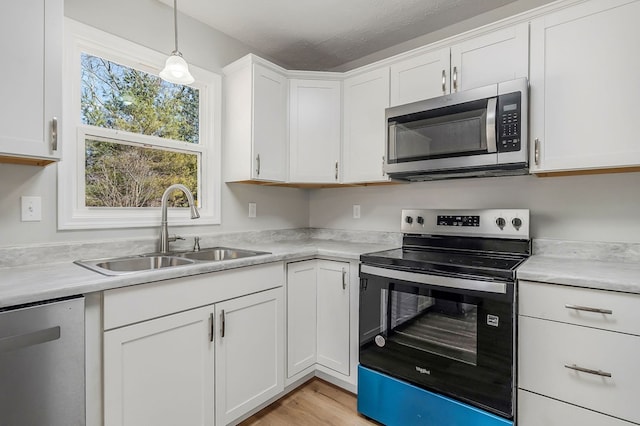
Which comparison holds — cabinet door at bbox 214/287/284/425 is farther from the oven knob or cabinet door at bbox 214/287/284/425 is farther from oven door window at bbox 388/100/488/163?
the oven knob

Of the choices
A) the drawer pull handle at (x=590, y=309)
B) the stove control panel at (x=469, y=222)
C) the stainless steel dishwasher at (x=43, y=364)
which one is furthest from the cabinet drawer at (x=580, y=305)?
the stainless steel dishwasher at (x=43, y=364)

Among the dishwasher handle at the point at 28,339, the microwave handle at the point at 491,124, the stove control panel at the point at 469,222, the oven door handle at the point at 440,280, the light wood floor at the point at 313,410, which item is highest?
the microwave handle at the point at 491,124

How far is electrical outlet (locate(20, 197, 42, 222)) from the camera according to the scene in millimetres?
1549

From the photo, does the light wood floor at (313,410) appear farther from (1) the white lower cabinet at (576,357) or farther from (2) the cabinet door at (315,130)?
(2) the cabinet door at (315,130)

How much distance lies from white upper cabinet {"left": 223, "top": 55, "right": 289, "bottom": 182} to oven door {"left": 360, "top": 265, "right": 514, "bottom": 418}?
1.02m

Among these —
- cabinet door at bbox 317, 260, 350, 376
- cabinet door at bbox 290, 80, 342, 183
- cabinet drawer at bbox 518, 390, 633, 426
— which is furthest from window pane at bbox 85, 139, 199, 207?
cabinet drawer at bbox 518, 390, 633, 426

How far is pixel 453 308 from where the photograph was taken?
159cm

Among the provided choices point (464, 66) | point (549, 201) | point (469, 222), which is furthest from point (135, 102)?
point (549, 201)

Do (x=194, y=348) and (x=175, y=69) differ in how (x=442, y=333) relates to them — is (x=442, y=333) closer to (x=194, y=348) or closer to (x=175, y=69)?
(x=194, y=348)

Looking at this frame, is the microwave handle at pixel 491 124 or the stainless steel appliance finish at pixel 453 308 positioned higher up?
the microwave handle at pixel 491 124

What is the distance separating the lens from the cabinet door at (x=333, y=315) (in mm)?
2092

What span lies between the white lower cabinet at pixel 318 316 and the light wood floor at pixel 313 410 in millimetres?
146

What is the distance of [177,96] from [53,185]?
0.96 meters

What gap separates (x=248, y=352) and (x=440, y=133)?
1.65 meters
